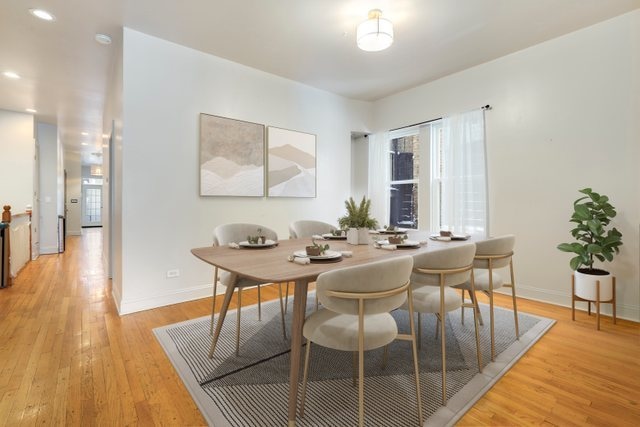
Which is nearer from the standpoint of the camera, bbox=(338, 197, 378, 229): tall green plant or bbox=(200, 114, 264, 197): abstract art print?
bbox=(338, 197, 378, 229): tall green plant

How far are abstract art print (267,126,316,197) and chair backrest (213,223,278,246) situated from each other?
4.61 feet

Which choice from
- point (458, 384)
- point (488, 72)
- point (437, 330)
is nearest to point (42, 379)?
point (458, 384)

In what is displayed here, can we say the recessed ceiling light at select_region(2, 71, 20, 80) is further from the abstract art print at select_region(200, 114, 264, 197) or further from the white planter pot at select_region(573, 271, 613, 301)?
the white planter pot at select_region(573, 271, 613, 301)

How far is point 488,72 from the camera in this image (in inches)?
143

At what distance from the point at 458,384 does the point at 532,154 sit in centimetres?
271

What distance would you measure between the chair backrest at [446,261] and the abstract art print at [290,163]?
2.58 meters

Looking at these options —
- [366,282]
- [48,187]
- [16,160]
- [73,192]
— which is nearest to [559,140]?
[366,282]

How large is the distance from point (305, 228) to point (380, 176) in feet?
7.65

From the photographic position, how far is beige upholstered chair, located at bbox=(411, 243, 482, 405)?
161 cm

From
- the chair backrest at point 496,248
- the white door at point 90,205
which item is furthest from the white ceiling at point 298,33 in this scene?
the white door at point 90,205

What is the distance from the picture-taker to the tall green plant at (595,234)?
257 cm

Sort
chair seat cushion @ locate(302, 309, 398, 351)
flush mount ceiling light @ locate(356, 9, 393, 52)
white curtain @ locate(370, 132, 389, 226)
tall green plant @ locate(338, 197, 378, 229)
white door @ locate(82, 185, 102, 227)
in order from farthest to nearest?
white door @ locate(82, 185, 102, 227) < white curtain @ locate(370, 132, 389, 226) < flush mount ceiling light @ locate(356, 9, 393, 52) < tall green plant @ locate(338, 197, 378, 229) < chair seat cushion @ locate(302, 309, 398, 351)

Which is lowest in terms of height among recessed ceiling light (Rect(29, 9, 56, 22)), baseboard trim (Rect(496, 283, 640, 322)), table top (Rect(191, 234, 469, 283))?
baseboard trim (Rect(496, 283, 640, 322))

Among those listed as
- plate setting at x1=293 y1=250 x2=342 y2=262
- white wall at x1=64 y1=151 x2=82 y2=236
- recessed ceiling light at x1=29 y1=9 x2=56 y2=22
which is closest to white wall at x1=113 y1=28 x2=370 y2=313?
recessed ceiling light at x1=29 y1=9 x2=56 y2=22
